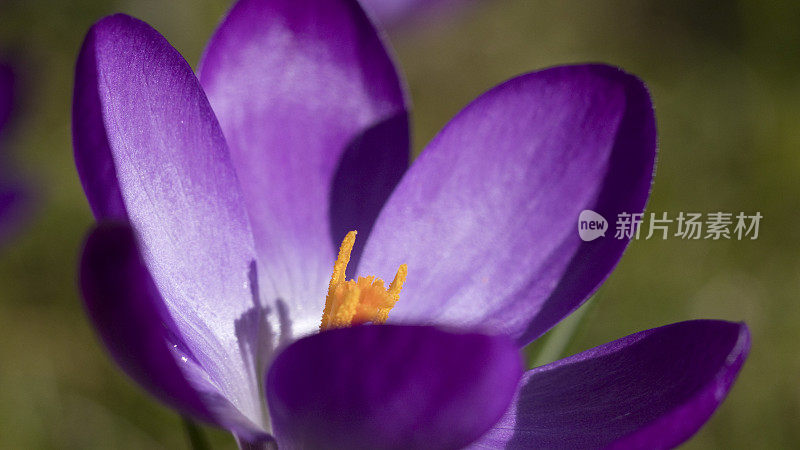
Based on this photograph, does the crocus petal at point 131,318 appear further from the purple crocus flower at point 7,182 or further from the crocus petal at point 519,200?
the purple crocus flower at point 7,182

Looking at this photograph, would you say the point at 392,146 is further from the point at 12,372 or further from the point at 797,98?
the point at 797,98

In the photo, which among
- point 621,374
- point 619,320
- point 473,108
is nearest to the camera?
point 621,374

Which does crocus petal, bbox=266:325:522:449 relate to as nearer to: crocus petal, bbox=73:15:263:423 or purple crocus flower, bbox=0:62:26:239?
crocus petal, bbox=73:15:263:423

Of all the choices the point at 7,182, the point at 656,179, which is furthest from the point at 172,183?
the point at 656,179

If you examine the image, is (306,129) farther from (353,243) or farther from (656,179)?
(656,179)

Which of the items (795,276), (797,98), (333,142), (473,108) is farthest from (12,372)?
(797,98)

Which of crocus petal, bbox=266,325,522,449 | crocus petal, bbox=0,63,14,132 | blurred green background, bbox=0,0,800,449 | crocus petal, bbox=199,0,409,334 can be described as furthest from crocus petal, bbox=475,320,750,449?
crocus petal, bbox=0,63,14,132
